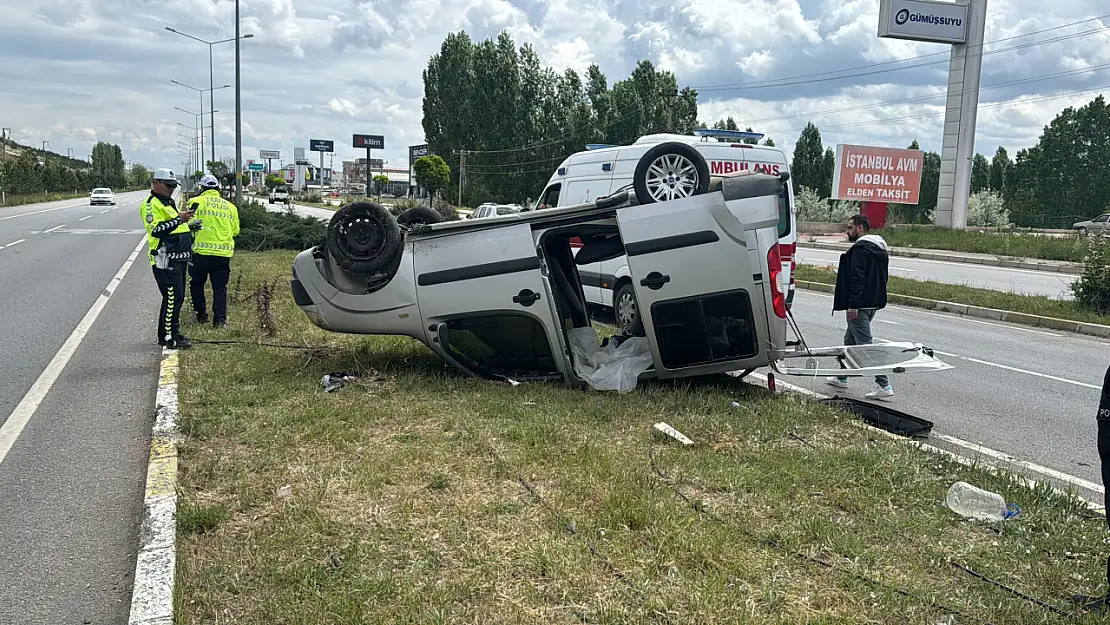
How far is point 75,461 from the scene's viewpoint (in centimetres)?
502

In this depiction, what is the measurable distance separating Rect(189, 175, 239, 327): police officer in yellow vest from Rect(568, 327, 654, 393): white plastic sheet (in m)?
4.31

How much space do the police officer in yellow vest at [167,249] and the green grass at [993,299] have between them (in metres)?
12.4

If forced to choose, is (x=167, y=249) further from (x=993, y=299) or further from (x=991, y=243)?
(x=991, y=243)

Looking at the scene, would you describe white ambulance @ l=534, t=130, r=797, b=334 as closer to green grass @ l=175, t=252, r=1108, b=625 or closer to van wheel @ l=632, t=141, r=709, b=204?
van wheel @ l=632, t=141, r=709, b=204

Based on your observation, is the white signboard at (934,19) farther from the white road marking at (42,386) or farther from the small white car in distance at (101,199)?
the small white car in distance at (101,199)

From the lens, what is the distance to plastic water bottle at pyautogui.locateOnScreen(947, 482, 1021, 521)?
4.22 m

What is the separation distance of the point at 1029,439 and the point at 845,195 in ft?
106

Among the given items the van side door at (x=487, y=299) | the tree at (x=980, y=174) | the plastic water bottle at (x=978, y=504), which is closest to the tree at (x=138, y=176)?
the tree at (x=980, y=174)

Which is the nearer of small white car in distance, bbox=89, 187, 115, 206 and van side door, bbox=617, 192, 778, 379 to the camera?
van side door, bbox=617, 192, 778, 379

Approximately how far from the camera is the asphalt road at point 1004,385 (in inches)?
249

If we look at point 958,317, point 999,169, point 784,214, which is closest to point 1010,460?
point 784,214

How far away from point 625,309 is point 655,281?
3709 mm

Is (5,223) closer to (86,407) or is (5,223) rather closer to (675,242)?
(86,407)

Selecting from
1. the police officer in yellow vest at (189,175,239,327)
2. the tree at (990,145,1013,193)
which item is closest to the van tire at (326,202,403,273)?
the police officer in yellow vest at (189,175,239,327)
